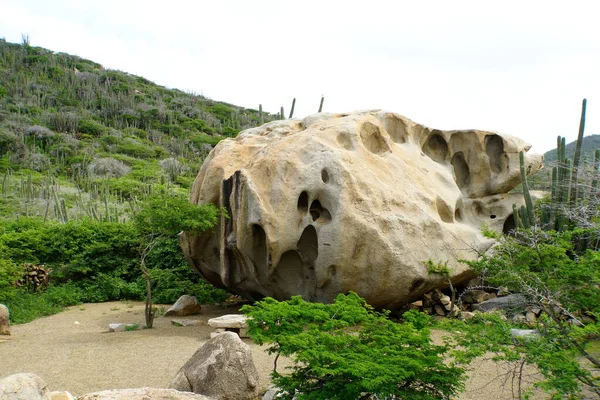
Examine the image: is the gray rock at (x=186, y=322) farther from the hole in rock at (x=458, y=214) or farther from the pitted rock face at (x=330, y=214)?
the hole in rock at (x=458, y=214)

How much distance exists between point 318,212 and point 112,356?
480cm

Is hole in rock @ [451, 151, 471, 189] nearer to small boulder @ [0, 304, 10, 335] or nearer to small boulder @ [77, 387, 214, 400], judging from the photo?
small boulder @ [77, 387, 214, 400]

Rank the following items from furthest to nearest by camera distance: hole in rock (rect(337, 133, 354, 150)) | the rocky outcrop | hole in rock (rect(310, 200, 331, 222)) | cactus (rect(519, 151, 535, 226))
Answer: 1. cactus (rect(519, 151, 535, 226))
2. hole in rock (rect(337, 133, 354, 150))
3. hole in rock (rect(310, 200, 331, 222))
4. the rocky outcrop

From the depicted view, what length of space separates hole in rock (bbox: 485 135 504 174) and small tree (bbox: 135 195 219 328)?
8.25 m

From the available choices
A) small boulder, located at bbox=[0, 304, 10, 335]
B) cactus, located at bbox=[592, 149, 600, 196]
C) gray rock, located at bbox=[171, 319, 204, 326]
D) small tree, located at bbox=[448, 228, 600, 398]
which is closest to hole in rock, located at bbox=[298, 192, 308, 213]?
gray rock, located at bbox=[171, 319, 204, 326]

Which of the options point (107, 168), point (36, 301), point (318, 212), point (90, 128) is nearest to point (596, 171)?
point (318, 212)

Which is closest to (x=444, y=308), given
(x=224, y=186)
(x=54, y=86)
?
(x=224, y=186)

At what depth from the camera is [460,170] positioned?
15070mm

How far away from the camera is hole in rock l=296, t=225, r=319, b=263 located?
11023mm

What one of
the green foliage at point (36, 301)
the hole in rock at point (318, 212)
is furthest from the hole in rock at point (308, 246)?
the green foliage at point (36, 301)

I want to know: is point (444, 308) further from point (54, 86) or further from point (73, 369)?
point (54, 86)

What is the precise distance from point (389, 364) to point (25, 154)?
1548 inches

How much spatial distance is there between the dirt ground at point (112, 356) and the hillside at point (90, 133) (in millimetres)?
12547

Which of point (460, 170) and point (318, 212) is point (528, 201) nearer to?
point (460, 170)
